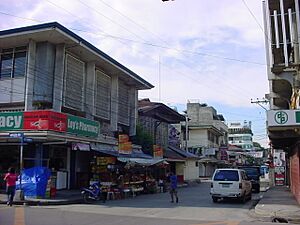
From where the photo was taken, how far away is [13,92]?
81.4 ft

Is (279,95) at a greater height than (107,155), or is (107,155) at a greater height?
(279,95)

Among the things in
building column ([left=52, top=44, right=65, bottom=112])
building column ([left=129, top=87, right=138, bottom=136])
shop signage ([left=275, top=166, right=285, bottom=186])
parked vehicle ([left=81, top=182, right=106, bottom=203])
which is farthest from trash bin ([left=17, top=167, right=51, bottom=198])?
shop signage ([left=275, top=166, right=285, bottom=186])

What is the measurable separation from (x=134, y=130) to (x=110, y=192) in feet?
40.8

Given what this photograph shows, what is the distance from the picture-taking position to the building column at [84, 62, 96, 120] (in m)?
28.3

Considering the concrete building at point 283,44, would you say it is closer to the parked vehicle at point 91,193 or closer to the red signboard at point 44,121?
the parked vehicle at point 91,193

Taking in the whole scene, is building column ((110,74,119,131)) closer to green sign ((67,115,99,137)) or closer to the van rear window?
green sign ((67,115,99,137))

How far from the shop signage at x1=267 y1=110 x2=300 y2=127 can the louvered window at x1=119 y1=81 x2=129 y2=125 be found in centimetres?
1939

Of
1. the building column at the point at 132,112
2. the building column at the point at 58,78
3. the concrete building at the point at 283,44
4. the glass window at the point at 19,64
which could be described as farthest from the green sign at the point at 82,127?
the concrete building at the point at 283,44

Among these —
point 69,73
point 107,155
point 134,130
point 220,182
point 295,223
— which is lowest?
point 295,223

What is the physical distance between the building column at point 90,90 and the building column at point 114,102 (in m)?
3.51

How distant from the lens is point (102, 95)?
3066 cm

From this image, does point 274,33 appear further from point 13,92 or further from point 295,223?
point 13,92

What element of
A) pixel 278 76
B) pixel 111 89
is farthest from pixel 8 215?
pixel 111 89

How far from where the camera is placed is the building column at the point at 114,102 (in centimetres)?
3206
